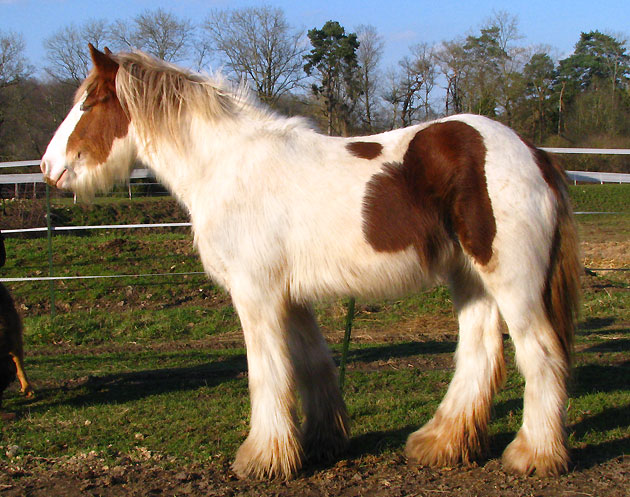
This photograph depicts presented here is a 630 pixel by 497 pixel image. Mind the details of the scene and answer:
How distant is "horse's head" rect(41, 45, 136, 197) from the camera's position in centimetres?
358

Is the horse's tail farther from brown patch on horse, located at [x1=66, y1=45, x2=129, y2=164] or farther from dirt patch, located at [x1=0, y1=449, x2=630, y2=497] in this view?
brown patch on horse, located at [x1=66, y1=45, x2=129, y2=164]

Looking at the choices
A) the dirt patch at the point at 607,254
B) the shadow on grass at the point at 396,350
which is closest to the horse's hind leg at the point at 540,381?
the shadow on grass at the point at 396,350

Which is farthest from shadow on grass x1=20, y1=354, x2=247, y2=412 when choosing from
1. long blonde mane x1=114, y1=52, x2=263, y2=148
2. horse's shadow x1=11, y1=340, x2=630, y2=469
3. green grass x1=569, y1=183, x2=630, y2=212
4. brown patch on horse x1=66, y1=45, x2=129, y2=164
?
green grass x1=569, y1=183, x2=630, y2=212

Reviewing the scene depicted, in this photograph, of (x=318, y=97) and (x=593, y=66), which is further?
(x=593, y=66)

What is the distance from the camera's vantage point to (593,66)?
1533 inches

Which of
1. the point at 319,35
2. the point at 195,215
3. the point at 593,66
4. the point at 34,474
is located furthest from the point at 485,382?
the point at 593,66

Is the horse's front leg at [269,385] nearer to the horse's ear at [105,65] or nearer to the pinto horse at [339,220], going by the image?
the pinto horse at [339,220]

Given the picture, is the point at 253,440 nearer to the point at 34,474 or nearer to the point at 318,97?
the point at 34,474

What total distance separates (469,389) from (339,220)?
140 centimetres

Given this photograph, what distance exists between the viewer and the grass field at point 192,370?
3.91 metres

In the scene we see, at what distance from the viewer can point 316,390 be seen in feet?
12.5

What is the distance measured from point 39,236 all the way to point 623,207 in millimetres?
16858

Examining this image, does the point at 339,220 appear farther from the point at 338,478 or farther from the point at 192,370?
the point at 192,370

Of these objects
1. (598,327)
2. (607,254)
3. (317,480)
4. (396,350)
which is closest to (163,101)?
(317,480)
